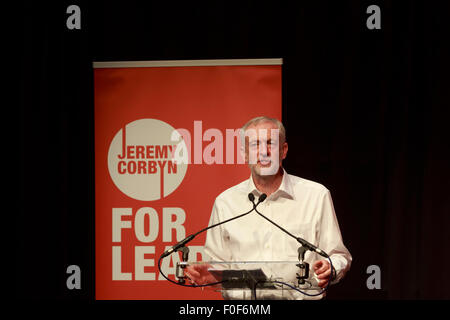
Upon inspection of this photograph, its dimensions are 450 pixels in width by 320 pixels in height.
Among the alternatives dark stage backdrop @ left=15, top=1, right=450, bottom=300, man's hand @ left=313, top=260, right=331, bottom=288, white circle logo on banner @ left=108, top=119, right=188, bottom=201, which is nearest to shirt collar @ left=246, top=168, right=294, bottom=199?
man's hand @ left=313, top=260, right=331, bottom=288

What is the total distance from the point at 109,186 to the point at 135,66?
95 cm

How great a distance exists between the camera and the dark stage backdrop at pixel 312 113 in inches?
143

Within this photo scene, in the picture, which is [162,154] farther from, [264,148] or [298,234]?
[298,234]

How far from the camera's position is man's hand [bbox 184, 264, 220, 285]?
76.9 inches

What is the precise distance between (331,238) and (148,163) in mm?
1531

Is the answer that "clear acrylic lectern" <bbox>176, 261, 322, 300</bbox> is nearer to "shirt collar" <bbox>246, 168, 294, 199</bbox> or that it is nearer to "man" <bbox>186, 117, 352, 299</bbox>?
"man" <bbox>186, 117, 352, 299</bbox>

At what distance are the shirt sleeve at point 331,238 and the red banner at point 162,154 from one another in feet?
2.91

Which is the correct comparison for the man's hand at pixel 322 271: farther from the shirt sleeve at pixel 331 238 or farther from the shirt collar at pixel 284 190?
the shirt collar at pixel 284 190

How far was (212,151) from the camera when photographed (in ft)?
11.3

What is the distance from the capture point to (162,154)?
3.46 metres

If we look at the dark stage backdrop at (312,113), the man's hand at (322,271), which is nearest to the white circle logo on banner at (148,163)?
the dark stage backdrop at (312,113)

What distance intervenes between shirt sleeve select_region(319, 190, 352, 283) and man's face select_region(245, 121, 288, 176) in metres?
0.36

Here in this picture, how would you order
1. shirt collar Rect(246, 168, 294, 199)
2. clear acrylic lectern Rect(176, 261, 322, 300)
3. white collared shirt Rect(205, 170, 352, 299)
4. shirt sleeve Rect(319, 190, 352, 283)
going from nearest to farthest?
clear acrylic lectern Rect(176, 261, 322, 300) → shirt sleeve Rect(319, 190, 352, 283) → white collared shirt Rect(205, 170, 352, 299) → shirt collar Rect(246, 168, 294, 199)

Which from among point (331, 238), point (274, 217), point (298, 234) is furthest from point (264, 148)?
point (331, 238)
